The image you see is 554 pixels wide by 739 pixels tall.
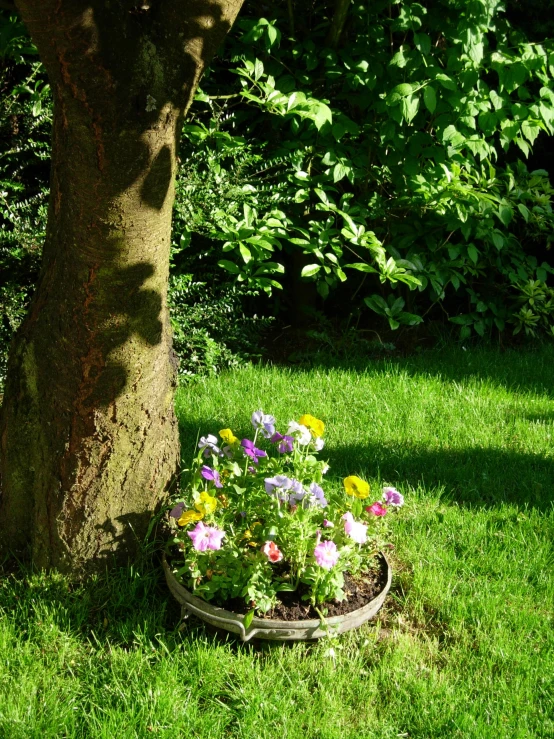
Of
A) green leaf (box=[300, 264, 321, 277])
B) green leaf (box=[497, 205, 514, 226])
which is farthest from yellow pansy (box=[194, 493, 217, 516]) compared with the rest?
green leaf (box=[497, 205, 514, 226])

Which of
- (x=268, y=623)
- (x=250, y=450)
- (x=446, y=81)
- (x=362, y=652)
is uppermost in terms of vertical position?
(x=446, y=81)

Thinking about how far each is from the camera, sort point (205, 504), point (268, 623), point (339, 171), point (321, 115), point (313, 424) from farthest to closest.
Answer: point (339, 171), point (321, 115), point (313, 424), point (205, 504), point (268, 623)

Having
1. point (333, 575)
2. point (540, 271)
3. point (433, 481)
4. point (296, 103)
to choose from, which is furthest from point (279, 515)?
point (540, 271)

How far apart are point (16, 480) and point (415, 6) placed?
3649 millimetres

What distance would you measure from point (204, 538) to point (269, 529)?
0.23 m

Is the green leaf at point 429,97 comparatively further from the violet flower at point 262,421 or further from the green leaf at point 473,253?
the violet flower at point 262,421

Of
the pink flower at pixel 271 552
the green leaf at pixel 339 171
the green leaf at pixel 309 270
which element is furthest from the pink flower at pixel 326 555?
the green leaf at pixel 339 171

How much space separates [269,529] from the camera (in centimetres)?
245

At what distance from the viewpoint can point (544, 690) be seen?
7.48ft

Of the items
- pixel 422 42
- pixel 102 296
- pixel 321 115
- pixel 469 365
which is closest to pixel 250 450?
pixel 102 296

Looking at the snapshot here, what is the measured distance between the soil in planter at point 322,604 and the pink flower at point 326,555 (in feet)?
0.54

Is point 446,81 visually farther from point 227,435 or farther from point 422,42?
point 227,435

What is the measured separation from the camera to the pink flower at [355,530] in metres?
2.45

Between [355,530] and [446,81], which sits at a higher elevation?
[446,81]
